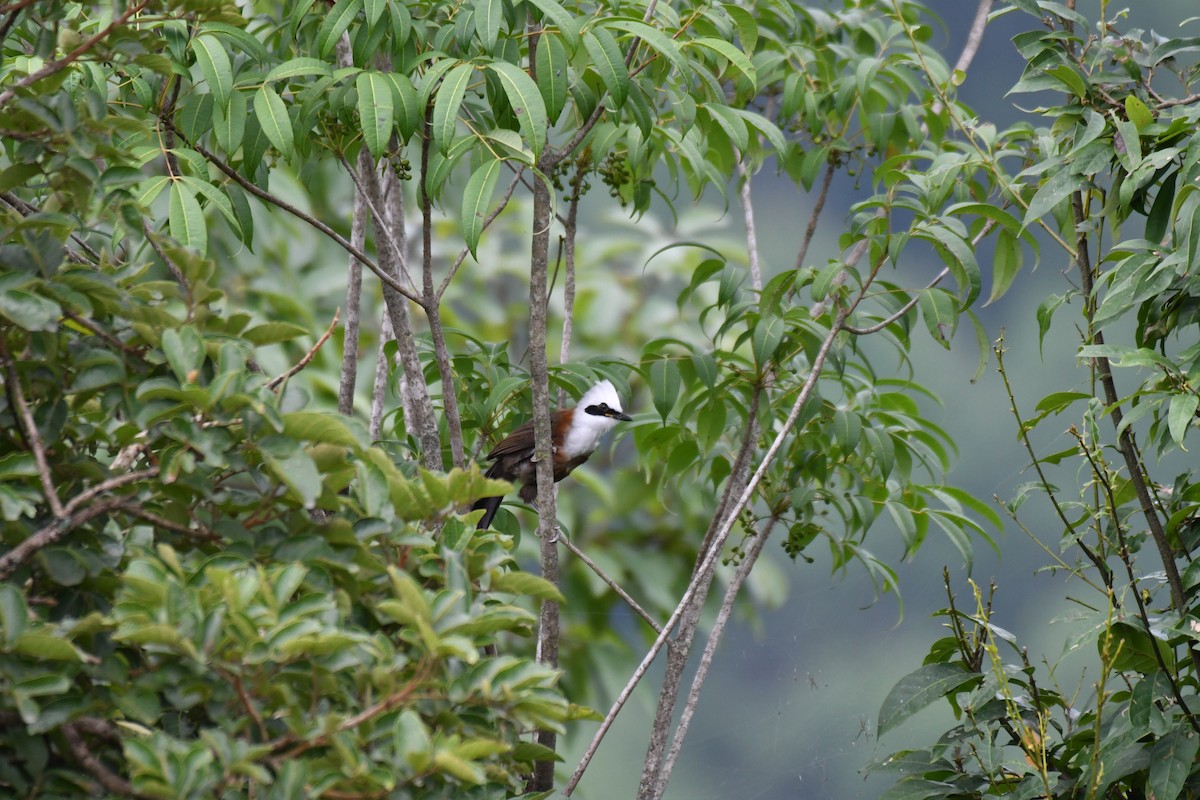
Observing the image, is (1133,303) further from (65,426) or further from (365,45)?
(65,426)

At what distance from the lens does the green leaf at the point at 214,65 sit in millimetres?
1539

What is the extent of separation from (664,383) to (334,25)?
783 mm

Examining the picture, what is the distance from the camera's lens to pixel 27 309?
995 millimetres

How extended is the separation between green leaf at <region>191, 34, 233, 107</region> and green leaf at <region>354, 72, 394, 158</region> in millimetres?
186

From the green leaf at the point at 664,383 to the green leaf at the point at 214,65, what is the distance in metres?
0.81

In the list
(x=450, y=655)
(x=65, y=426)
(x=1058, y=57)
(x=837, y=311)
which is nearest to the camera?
(x=450, y=655)

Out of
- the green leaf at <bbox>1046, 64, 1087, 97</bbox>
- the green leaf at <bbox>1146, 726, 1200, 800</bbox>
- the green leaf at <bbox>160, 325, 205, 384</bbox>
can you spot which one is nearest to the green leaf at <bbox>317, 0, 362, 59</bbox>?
the green leaf at <bbox>160, 325, 205, 384</bbox>

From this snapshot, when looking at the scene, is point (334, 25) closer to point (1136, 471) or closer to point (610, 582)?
point (610, 582)

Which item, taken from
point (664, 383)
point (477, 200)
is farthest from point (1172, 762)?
point (477, 200)

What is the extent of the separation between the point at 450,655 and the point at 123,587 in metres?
0.31

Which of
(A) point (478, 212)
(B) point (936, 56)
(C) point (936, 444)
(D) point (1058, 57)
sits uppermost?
(B) point (936, 56)

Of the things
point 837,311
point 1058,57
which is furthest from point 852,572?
point 1058,57

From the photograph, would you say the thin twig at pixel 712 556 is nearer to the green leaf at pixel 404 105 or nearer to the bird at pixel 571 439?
the green leaf at pixel 404 105

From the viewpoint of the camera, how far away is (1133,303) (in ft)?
5.20
